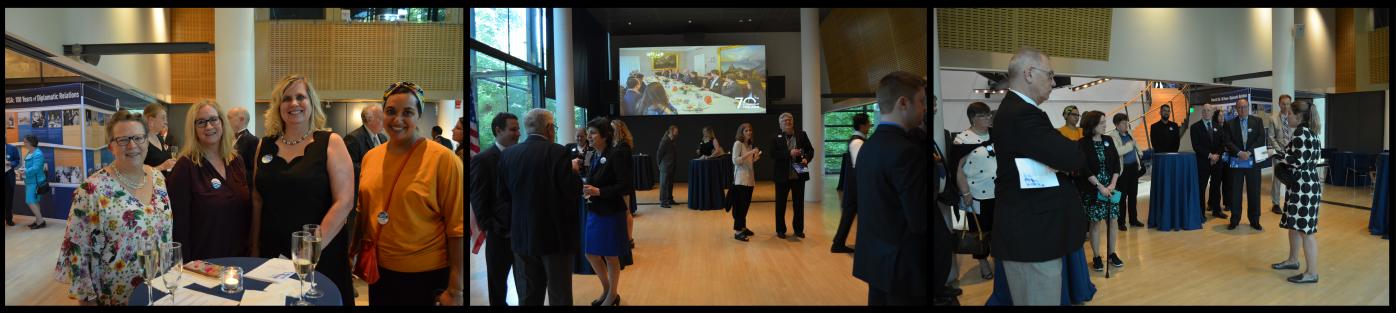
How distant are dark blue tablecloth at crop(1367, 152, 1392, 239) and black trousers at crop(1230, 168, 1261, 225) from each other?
1.41 feet

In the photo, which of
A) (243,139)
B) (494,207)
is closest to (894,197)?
(494,207)

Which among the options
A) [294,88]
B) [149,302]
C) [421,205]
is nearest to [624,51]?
[421,205]

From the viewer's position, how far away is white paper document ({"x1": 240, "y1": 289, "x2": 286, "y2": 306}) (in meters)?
1.97

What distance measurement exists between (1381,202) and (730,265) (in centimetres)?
333

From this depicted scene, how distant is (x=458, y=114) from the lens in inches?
120

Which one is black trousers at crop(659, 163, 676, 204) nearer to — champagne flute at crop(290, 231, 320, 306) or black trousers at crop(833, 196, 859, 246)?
black trousers at crop(833, 196, 859, 246)

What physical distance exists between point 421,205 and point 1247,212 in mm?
3994

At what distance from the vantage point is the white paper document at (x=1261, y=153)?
344 centimetres

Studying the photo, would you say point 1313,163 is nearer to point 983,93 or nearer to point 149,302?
point 983,93

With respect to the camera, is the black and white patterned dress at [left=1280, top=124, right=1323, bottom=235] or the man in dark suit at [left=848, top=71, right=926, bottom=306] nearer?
the man in dark suit at [left=848, top=71, right=926, bottom=306]

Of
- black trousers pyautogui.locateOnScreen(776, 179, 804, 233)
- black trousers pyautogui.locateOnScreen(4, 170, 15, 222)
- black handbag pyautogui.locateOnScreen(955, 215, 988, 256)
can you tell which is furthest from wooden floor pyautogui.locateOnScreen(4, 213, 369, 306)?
black handbag pyautogui.locateOnScreen(955, 215, 988, 256)

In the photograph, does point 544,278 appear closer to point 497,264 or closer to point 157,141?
point 497,264

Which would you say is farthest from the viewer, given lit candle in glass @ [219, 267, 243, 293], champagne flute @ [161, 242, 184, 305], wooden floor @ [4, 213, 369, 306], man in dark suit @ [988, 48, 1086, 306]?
wooden floor @ [4, 213, 369, 306]

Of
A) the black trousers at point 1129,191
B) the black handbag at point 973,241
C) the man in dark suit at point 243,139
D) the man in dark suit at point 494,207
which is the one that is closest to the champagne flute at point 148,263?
the man in dark suit at point 243,139
